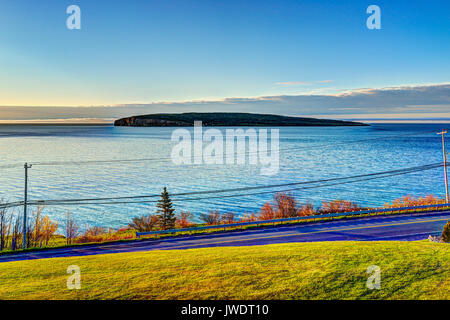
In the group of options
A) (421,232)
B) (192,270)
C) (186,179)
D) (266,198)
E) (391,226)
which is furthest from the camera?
(186,179)

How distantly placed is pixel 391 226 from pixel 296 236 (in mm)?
8248

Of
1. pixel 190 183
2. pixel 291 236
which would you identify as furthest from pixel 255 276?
pixel 190 183

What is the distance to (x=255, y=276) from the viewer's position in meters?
10.5

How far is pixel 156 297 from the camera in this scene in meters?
9.26

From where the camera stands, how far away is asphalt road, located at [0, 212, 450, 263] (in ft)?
79.1

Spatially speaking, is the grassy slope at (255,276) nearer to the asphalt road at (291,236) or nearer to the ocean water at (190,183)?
the asphalt road at (291,236)

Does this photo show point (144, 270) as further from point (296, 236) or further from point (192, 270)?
point (296, 236)

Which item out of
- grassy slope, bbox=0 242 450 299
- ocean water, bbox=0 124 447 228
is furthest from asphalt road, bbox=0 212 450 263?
ocean water, bbox=0 124 447 228

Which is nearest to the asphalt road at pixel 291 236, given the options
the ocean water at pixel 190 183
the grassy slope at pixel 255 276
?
the grassy slope at pixel 255 276

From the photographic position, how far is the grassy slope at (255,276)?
9.25 meters

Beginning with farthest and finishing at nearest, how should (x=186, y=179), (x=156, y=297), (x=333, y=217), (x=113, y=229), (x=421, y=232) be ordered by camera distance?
(x=186, y=179) → (x=113, y=229) → (x=333, y=217) → (x=421, y=232) → (x=156, y=297)

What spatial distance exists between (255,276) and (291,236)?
16.1 metres

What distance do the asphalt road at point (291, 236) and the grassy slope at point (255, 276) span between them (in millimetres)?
10862
